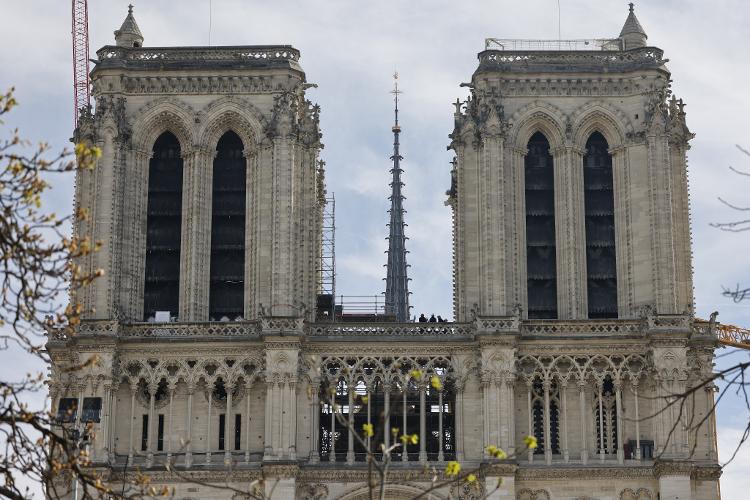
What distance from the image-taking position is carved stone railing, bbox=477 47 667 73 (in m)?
63.9

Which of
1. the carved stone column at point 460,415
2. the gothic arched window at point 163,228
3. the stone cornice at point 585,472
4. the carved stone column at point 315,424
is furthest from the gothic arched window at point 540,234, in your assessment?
the gothic arched window at point 163,228

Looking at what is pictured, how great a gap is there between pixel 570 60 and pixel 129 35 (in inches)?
659

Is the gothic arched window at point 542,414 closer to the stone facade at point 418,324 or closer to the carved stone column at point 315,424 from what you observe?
the stone facade at point 418,324

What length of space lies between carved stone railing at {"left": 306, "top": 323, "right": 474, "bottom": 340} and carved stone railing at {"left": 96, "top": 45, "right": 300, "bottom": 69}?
10.1m

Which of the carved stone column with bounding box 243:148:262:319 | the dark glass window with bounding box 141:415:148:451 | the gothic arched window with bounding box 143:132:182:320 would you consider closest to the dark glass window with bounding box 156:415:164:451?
the dark glass window with bounding box 141:415:148:451

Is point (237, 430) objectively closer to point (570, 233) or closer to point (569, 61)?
point (570, 233)

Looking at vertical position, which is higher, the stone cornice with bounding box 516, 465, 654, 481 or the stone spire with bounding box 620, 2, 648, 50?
the stone spire with bounding box 620, 2, 648, 50

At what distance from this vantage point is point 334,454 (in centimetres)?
5997

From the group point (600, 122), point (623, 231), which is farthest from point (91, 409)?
point (600, 122)

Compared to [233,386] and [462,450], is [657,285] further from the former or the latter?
[233,386]

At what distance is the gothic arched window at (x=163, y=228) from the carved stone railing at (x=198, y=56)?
8.90 feet

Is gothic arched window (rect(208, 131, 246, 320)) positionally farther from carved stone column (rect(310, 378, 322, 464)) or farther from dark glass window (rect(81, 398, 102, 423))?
dark glass window (rect(81, 398, 102, 423))

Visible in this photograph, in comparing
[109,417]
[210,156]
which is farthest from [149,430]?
[210,156]

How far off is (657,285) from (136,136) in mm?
19599
